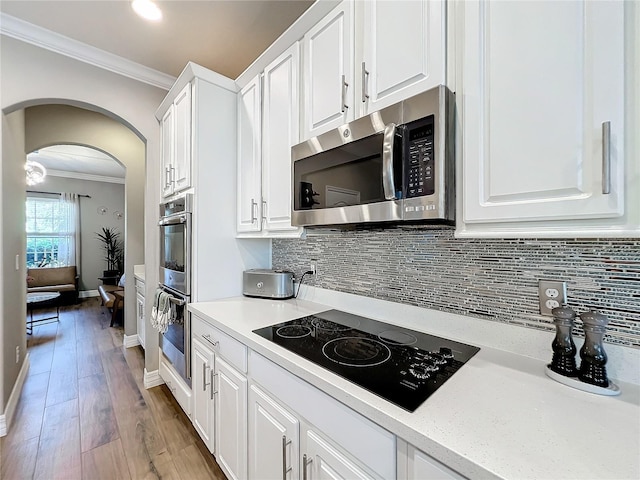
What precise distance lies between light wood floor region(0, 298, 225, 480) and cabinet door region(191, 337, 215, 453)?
0.64 feet

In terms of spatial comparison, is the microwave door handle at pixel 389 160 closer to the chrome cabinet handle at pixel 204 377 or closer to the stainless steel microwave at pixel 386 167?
the stainless steel microwave at pixel 386 167

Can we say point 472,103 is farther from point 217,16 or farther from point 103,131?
point 103,131

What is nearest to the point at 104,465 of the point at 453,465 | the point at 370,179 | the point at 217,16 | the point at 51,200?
the point at 453,465

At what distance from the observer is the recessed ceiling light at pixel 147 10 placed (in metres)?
1.65

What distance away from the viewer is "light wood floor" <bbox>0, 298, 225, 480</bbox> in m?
1.59

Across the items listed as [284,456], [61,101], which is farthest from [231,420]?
[61,101]

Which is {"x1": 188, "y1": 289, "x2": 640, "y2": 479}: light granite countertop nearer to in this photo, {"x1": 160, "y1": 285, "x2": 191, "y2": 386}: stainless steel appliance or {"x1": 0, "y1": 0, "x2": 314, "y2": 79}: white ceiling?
{"x1": 160, "y1": 285, "x2": 191, "y2": 386}: stainless steel appliance

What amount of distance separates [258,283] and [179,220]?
2.33 ft

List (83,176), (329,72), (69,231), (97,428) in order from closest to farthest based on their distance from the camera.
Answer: (329,72)
(97,428)
(69,231)
(83,176)

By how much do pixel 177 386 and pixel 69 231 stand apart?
6403 mm

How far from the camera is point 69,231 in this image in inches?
246

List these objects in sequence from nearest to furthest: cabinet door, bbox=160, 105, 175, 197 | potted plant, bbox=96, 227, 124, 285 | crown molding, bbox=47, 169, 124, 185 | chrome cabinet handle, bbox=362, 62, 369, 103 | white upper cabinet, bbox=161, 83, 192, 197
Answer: chrome cabinet handle, bbox=362, 62, 369, 103, white upper cabinet, bbox=161, 83, 192, 197, cabinet door, bbox=160, 105, 175, 197, crown molding, bbox=47, 169, 124, 185, potted plant, bbox=96, 227, 124, 285

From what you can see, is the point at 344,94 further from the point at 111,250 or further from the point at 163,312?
the point at 111,250

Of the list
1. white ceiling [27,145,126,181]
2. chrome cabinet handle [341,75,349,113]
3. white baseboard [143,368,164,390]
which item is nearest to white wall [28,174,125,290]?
white ceiling [27,145,126,181]
